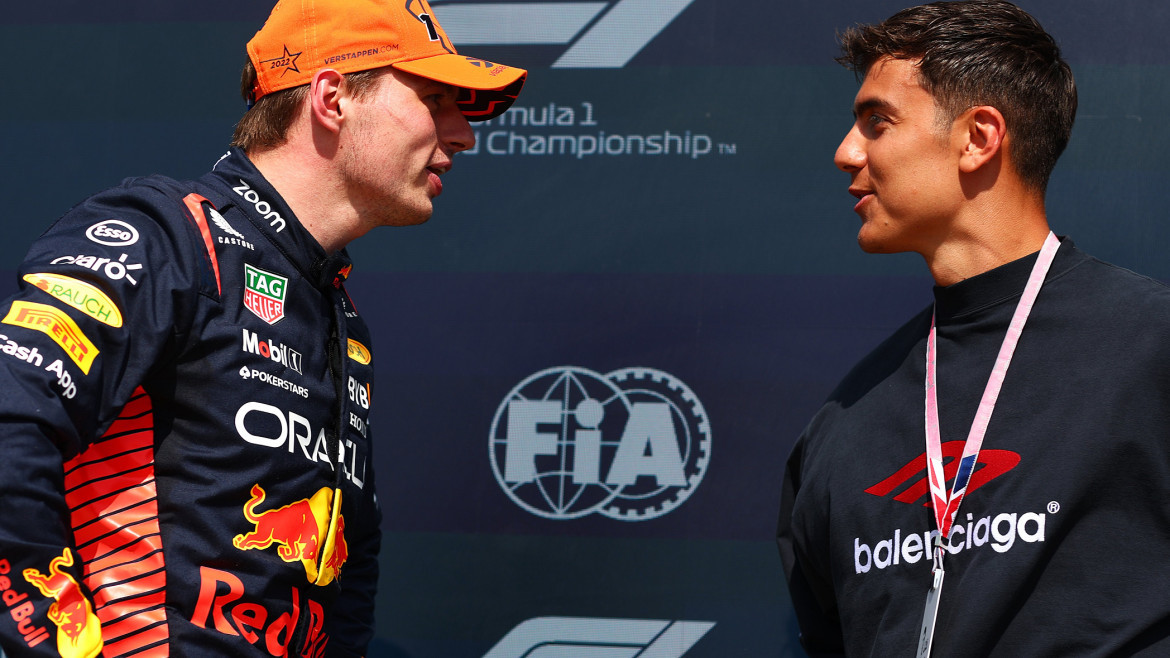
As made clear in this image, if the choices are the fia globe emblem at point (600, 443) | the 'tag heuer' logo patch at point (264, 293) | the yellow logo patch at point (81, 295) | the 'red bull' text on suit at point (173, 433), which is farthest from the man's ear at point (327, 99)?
the fia globe emblem at point (600, 443)

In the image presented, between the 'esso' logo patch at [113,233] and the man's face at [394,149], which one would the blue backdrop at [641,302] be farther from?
the 'esso' logo patch at [113,233]

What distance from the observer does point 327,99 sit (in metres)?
1.28

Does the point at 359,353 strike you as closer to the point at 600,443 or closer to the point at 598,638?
the point at 600,443

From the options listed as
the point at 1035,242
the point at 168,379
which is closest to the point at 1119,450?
the point at 1035,242

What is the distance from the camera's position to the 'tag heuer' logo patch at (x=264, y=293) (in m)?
1.15

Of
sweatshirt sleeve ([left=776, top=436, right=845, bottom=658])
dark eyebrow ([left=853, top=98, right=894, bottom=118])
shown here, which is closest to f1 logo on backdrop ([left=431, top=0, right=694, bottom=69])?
dark eyebrow ([left=853, top=98, right=894, bottom=118])

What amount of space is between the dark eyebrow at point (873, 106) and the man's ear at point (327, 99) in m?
0.64

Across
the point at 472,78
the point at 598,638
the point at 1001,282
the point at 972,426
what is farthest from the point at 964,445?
the point at 598,638

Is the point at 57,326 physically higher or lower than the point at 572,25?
lower

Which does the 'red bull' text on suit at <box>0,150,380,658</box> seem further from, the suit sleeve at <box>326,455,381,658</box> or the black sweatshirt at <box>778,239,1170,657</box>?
the black sweatshirt at <box>778,239,1170,657</box>

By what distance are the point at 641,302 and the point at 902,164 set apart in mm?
652

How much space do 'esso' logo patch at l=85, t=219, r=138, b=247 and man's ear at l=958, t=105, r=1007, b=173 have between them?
92cm

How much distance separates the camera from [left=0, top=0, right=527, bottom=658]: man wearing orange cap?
0.96 meters

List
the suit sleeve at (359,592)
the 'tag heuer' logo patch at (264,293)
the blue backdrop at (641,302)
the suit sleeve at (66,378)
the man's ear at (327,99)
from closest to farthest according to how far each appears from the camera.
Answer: the suit sleeve at (66,378), the 'tag heuer' logo patch at (264,293), the man's ear at (327,99), the suit sleeve at (359,592), the blue backdrop at (641,302)
